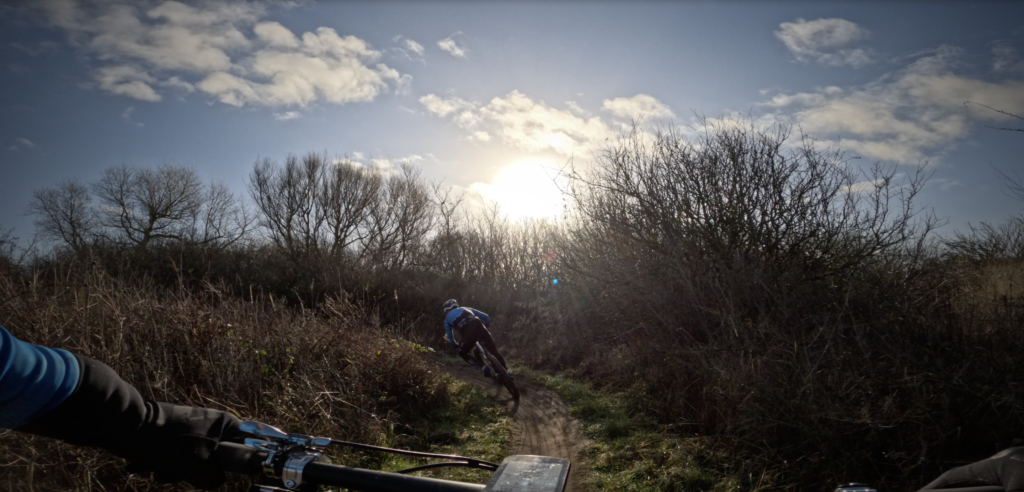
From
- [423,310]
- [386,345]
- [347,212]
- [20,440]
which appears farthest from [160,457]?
[347,212]

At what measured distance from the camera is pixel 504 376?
358 inches

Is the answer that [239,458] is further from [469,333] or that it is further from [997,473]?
[469,333]

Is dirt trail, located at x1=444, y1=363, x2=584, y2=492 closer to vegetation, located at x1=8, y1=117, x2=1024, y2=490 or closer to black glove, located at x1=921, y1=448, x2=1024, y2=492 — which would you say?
vegetation, located at x1=8, y1=117, x2=1024, y2=490

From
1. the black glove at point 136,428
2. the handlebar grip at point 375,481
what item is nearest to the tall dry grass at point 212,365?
the black glove at point 136,428

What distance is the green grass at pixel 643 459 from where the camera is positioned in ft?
16.4

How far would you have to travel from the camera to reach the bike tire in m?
8.91

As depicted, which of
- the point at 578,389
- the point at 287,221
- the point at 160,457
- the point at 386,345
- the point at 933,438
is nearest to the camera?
the point at 160,457

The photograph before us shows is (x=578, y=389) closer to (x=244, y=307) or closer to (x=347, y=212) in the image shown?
(x=244, y=307)

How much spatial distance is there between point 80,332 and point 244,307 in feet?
7.05

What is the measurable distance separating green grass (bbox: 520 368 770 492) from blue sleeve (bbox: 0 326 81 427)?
16.0 feet

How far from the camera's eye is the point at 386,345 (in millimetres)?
7695

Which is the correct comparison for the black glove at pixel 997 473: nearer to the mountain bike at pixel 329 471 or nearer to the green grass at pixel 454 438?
the mountain bike at pixel 329 471

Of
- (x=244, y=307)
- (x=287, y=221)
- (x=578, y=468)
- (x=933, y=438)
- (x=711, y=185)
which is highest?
(x=287, y=221)

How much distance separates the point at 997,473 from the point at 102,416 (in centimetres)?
252
